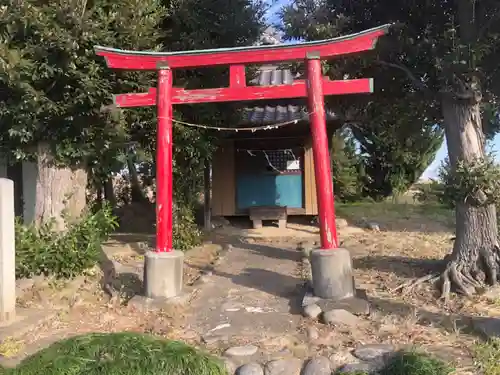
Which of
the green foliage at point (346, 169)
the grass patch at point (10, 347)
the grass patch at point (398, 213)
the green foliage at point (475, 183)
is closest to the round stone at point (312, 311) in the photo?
the green foliage at point (475, 183)

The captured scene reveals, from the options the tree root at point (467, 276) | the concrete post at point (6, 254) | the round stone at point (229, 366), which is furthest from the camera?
the tree root at point (467, 276)

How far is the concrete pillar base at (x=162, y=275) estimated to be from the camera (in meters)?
6.54

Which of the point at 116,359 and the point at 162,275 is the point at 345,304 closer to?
the point at 162,275

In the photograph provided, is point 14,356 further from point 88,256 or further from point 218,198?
point 218,198

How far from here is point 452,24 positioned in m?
6.77

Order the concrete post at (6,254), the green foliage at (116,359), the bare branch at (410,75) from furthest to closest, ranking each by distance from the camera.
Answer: the bare branch at (410,75), the concrete post at (6,254), the green foliage at (116,359)

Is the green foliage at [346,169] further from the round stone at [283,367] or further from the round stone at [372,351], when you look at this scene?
the round stone at [283,367]

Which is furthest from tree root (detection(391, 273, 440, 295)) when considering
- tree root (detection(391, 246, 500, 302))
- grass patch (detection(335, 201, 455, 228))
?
grass patch (detection(335, 201, 455, 228))

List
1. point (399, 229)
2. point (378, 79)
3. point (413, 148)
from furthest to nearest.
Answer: point (413, 148) < point (399, 229) < point (378, 79)

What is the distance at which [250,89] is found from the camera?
6879 millimetres

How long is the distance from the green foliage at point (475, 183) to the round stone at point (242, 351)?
3368 millimetres

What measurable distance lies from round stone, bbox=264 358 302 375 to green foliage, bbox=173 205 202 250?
543 cm

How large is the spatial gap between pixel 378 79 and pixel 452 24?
1356mm

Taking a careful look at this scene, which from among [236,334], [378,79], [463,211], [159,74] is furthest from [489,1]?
[236,334]
